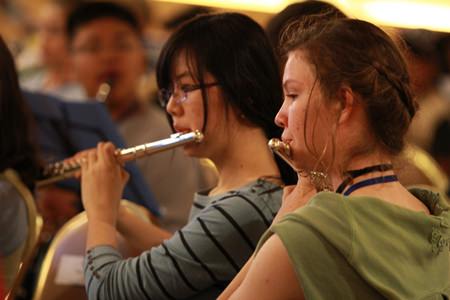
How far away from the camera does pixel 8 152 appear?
2180mm

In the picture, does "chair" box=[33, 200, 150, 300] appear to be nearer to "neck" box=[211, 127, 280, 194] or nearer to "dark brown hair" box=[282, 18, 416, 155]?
"neck" box=[211, 127, 280, 194]

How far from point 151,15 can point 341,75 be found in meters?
3.99

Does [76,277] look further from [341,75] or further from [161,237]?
[341,75]

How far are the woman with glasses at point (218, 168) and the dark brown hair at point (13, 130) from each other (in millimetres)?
374

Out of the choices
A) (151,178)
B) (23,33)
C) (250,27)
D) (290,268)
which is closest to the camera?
(290,268)

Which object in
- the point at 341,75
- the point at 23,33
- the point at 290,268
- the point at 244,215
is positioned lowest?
the point at 23,33

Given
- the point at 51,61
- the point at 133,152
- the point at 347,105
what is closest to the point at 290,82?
the point at 347,105

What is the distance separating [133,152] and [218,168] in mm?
156

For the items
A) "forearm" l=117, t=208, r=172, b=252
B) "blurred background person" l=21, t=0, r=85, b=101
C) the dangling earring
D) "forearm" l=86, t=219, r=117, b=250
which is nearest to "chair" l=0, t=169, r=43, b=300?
"forearm" l=117, t=208, r=172, b=252

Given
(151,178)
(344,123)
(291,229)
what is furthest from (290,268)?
(151,178)

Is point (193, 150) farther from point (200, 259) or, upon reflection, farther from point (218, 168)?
point (200, 259)

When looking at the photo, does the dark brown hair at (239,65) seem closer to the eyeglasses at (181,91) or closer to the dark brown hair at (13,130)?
the eyeglasses at (181,91)

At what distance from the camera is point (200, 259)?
1603mm

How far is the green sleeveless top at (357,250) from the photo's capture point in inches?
48.1
